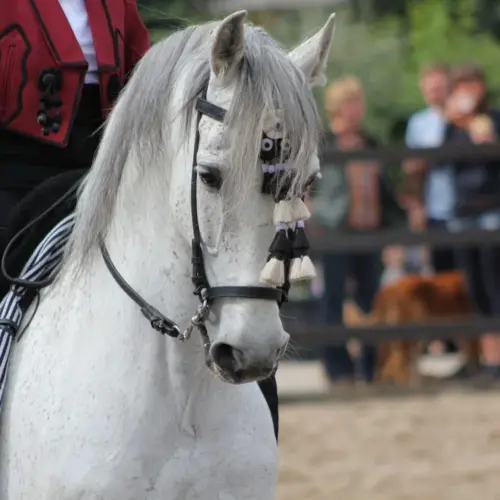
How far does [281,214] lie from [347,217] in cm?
758

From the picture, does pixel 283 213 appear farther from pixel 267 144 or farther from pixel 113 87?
pixel 113 87

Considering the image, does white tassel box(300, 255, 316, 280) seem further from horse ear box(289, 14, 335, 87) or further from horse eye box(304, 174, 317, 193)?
horse ear box(289, 14, 335, 87)

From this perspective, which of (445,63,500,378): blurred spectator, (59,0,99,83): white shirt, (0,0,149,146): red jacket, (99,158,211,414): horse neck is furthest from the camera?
(445,63,500,378): blurred spectator

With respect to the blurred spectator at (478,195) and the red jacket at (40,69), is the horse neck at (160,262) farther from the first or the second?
the blurred spectator at (478,195)

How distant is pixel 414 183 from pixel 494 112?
0.84m

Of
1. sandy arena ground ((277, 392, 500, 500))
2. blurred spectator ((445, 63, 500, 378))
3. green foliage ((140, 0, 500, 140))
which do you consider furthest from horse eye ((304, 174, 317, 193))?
green foliage ((140, 0, 500, 140))

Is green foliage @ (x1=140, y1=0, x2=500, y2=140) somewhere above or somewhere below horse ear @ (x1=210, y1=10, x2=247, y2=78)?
above

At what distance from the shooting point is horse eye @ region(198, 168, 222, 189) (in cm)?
320

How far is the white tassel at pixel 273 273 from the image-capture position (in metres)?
3.11

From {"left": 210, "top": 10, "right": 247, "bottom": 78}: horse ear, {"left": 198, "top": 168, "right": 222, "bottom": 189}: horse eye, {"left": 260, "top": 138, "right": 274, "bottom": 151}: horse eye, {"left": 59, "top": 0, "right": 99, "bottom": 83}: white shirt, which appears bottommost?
{"left": 198, "top": 168, "right": 222, "bottom": 189}: horse eye

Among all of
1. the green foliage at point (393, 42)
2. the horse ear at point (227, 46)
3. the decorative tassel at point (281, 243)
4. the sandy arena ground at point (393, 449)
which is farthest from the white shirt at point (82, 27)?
the green foliage at point (393, 42)

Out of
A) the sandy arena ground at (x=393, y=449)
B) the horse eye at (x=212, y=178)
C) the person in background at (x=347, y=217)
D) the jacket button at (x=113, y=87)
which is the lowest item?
the sandy arena ground at (x=393, y=449)

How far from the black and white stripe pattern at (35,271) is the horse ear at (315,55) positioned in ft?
2.35

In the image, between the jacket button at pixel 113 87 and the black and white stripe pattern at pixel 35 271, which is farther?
→ the jacket button at pixel 113 87
